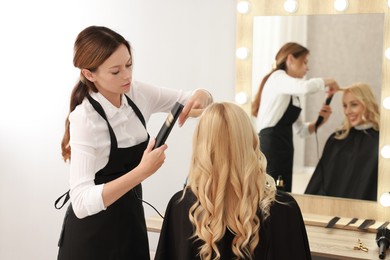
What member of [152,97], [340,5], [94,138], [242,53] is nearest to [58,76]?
[242,53]

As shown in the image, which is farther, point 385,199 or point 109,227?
point 385,199

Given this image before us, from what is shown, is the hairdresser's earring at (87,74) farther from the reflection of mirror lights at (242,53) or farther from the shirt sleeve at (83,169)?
the reflection of mirror lights at (242,53)

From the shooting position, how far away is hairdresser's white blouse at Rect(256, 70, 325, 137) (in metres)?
2.32

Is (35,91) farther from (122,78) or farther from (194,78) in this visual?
(122,78)

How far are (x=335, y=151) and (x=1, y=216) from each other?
75.0 inches

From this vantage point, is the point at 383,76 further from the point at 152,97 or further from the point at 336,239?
the point at 152,97

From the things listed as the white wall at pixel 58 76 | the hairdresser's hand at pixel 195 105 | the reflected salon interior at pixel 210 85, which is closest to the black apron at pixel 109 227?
the hairdresser's hand at pixel 195 105

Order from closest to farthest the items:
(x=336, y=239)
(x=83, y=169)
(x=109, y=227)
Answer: (x=83, y=169) → (x=109, y=227) → (x=336, y=239)

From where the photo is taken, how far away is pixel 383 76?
2.19 m

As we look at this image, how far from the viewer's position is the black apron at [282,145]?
7.77 ft

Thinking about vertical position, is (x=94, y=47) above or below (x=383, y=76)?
above

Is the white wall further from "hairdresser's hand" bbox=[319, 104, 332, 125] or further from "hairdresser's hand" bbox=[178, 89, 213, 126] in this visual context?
"hairdresser's hand" bbox=[178, 89, 213, 126]

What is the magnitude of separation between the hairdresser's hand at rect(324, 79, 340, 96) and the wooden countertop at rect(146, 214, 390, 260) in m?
0.51

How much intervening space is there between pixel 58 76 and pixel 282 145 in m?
1.23
